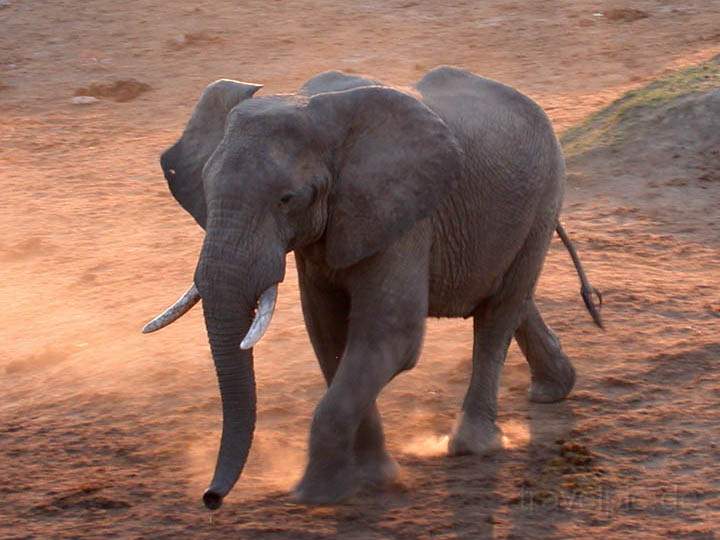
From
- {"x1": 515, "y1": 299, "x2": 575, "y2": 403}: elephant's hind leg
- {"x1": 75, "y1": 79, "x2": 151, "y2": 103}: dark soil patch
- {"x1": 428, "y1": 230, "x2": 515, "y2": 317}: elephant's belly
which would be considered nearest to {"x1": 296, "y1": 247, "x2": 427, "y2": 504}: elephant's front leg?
{"x1": 428, "y1": 230, "x2": 515, "y2": 317}: elephant's belly

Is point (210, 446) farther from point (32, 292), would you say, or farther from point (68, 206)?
point (68, 206)

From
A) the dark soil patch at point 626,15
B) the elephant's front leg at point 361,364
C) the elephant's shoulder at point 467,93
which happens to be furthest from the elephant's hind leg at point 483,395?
the dark soil patch at point 626,15

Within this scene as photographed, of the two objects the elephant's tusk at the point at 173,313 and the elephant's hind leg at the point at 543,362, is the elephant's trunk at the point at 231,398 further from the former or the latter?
the elephant's hind leg at the point at 543,362

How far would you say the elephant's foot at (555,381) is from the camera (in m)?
6.07

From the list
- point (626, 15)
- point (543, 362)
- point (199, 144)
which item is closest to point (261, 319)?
point (199, 144)

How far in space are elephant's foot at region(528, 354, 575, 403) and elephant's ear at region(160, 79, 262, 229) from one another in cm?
190

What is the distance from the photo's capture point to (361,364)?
15.8 ft

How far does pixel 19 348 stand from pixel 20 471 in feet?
5.31

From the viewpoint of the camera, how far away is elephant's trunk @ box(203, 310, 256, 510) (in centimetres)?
438

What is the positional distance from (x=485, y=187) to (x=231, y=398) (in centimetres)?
140

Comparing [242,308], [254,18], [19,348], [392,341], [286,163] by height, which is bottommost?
[254,18]

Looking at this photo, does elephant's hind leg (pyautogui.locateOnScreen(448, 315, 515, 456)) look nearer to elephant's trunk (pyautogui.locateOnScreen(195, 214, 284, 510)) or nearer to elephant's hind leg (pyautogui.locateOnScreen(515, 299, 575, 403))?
elephant's hind leg (pyautogui.locateOnScreen(515, 299, 575, 403))

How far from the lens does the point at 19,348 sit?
7.04 metres

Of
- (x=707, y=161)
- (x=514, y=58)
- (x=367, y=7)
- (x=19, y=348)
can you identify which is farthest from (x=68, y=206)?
(x=367, y=7)
